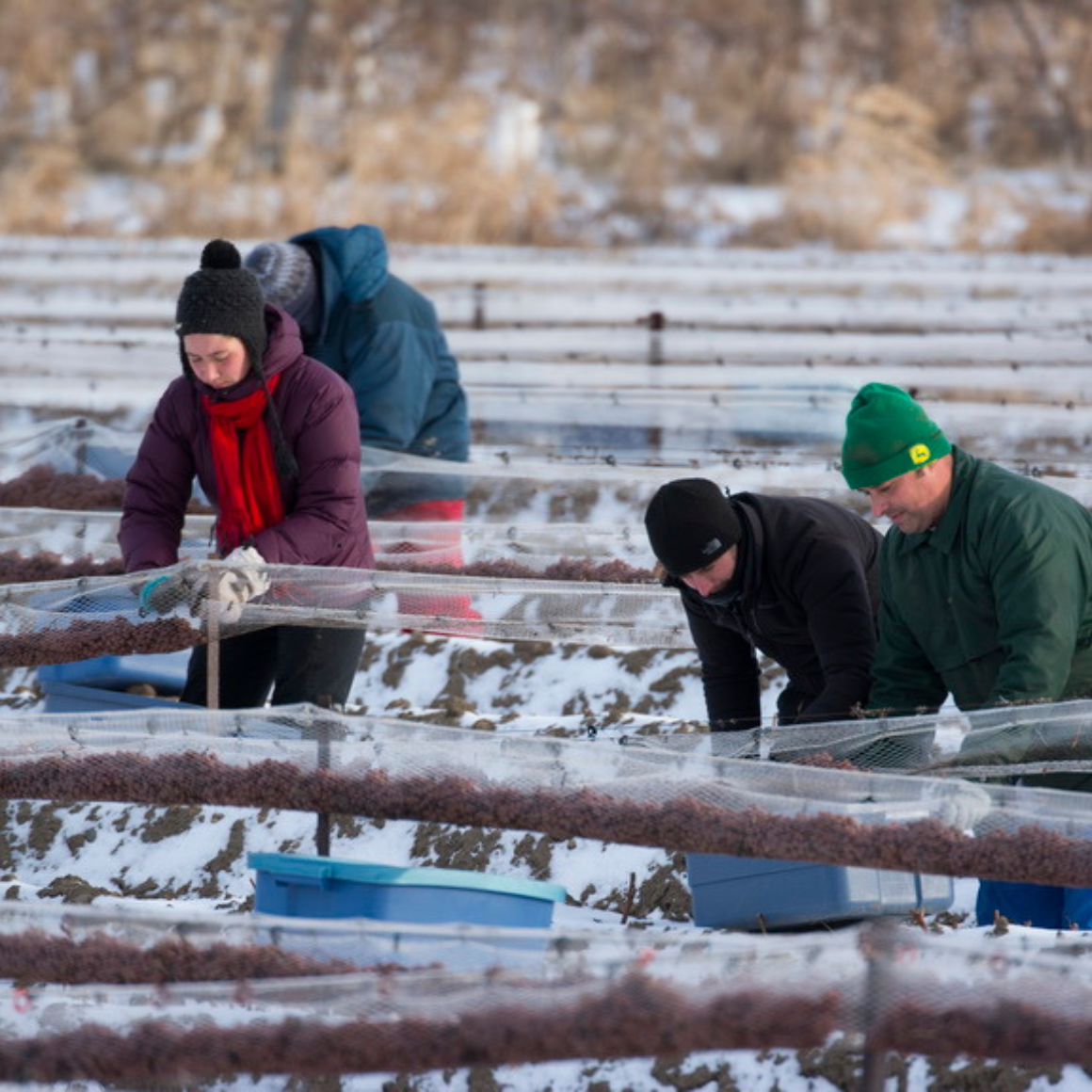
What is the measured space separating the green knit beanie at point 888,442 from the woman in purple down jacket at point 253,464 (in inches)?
52.0

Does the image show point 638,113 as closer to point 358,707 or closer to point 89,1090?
point 358,707

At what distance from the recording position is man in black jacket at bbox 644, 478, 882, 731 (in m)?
3.86

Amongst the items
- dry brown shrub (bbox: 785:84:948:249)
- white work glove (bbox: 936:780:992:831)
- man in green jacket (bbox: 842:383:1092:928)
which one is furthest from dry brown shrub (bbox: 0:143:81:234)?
white work glove (bbox: 936:780:992:831)

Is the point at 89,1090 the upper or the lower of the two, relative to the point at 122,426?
lower

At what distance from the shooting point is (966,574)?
3.77 metres

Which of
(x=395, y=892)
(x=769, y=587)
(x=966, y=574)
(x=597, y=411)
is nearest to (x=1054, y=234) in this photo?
(x=597, y=411)

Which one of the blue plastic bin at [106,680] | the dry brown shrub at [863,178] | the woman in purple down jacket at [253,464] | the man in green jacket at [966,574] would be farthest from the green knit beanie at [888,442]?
the dry brown shrub at [863,178]

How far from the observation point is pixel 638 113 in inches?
803

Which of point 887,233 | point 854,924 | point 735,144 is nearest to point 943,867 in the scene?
point 854,924

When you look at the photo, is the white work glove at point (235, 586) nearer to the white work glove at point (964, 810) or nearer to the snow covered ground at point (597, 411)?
the snow covered ground at point (597, 411)

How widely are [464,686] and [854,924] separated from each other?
2.56 m

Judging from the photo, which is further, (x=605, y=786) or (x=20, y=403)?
(x=20, y=403)

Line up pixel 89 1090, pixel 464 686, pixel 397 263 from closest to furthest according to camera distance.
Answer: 1. pixel 89 1090
2. pixel 464 686
3. pixel 397 263

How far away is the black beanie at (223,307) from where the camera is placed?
4297 millimetres
